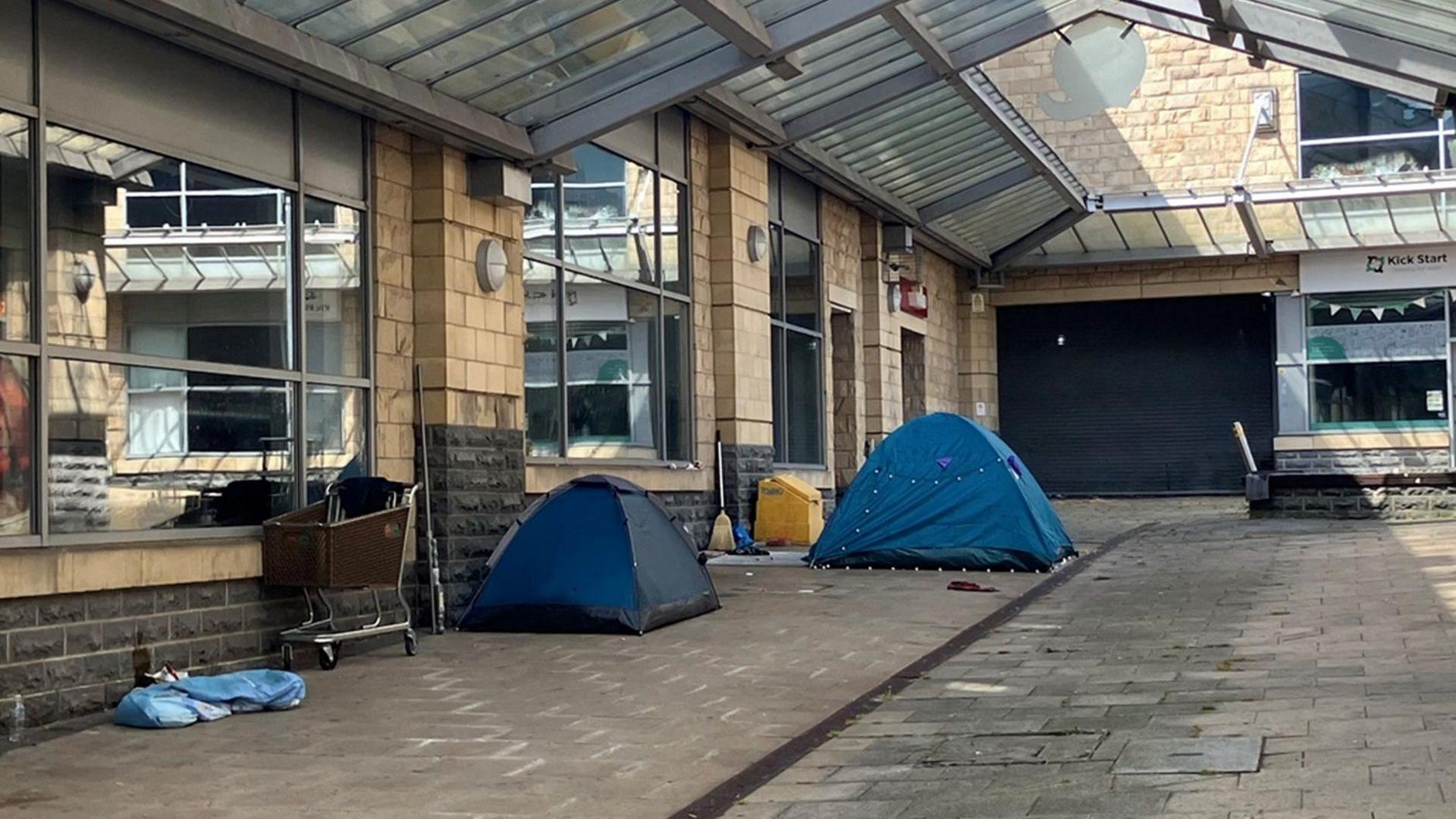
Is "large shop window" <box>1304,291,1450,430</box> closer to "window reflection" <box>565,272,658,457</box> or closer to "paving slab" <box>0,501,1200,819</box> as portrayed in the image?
"window reflection" <box>565,272,658,457</box>

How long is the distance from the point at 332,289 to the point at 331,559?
82.8 inches

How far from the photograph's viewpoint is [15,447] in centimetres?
767

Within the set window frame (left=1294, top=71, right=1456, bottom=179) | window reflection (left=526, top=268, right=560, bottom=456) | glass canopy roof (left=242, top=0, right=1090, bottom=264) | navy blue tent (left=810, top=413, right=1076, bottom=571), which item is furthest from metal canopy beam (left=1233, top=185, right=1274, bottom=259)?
window reflection (left=526, top=268, right=560, bottom=456)

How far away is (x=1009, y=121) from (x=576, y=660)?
11.8 meters

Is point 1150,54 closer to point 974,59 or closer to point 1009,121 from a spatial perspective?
point 1009,121

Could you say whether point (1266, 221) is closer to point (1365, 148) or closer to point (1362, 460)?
point (1365, 148)

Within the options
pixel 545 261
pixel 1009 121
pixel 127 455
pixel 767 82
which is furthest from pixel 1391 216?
pixel 127 455

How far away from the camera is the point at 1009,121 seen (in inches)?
763

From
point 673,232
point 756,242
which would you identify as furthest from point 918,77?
point 673,232

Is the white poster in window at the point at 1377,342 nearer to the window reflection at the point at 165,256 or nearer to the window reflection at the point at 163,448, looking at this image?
the window reflection at the point at 165,256

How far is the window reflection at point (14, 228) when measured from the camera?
7672mm

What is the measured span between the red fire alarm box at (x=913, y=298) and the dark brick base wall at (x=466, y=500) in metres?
12.4

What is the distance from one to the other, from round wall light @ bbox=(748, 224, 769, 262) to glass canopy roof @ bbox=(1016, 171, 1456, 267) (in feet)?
32.2

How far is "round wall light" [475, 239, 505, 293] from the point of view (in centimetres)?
1153
